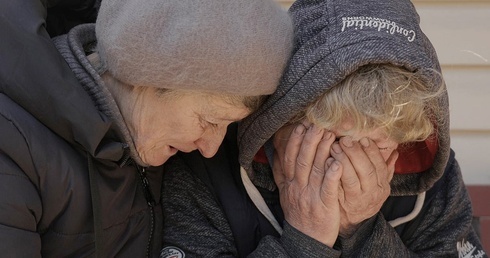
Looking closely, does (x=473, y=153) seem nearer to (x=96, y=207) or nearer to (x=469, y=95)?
(x=469, y=95)

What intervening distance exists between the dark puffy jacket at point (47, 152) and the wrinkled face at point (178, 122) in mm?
78

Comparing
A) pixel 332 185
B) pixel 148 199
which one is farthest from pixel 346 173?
pixel 148 199

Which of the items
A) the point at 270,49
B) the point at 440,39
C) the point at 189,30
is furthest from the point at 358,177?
the point at 440,39

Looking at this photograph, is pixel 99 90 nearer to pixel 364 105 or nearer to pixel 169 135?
pixel 169 135

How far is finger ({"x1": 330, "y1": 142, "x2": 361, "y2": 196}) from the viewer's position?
2.24 metres

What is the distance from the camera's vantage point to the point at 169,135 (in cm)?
215

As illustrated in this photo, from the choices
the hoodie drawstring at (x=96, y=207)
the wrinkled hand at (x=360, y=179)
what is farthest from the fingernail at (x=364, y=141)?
the hoodie drawstring at (x=96, y=207)

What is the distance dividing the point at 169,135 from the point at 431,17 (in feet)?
6.25

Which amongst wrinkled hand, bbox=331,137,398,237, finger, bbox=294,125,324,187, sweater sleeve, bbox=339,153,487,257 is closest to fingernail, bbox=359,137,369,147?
wrinkled hand, bbox=331,137,398,237

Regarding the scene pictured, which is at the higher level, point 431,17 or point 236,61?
point 236,61

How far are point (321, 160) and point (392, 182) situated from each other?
1.12 ft

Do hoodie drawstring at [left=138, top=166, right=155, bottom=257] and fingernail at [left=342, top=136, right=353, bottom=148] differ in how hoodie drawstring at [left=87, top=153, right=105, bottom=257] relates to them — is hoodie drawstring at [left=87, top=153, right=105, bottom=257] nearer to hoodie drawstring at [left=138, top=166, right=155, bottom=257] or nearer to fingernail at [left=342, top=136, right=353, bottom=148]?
hoodie drawstring at [left=138, top=166, right=155, bottom=257]

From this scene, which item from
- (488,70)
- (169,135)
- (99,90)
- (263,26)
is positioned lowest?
(488,70)

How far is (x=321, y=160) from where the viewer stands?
2268mm
